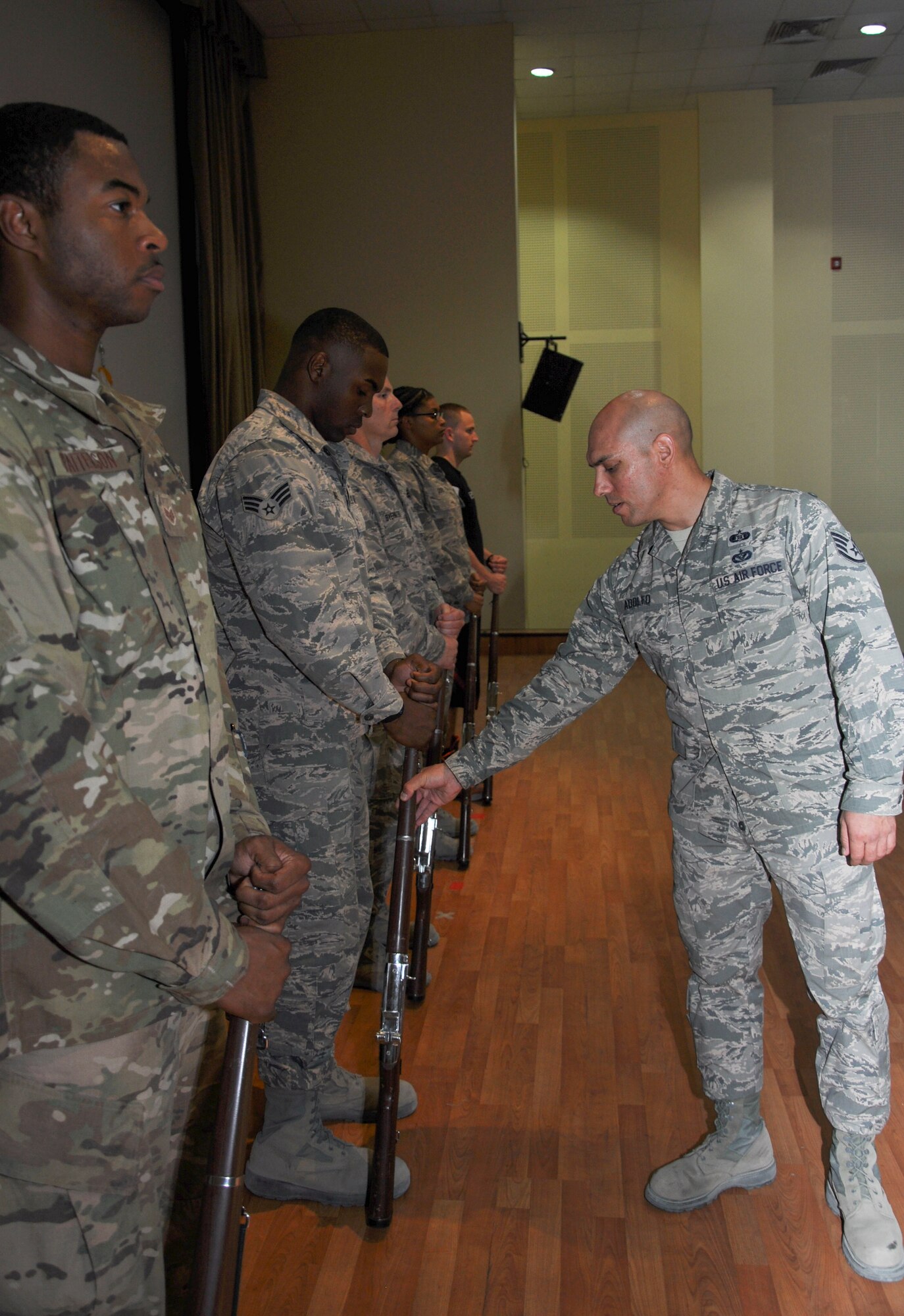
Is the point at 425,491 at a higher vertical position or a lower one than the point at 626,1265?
higher

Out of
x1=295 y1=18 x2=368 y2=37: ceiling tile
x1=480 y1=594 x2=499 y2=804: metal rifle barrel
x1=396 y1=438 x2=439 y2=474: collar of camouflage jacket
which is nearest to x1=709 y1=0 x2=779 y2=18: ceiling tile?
x1=295 y1=18 x2=368 y2=37: ceiling tile

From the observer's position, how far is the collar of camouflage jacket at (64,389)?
3.89 feet

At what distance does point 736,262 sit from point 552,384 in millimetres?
1790

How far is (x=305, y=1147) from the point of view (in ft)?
7.26

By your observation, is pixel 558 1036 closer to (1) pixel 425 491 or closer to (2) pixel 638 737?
(1) pixel 425 491

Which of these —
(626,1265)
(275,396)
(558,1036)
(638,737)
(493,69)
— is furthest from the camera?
(493,69)

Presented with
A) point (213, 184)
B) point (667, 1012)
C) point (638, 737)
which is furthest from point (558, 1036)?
point (213, 184)

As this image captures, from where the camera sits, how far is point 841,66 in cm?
816

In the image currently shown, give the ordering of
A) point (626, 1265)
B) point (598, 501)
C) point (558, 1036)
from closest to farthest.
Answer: point (626, 1265), point (558, 1036), point (598, 501)

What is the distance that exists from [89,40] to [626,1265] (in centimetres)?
513

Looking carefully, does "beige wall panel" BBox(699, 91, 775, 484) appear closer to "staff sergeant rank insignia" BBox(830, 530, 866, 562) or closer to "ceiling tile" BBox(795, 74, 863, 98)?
"ceiling tile" BBox(795, 74, 863, 98)

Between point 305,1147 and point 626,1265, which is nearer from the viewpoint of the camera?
point 626,1265

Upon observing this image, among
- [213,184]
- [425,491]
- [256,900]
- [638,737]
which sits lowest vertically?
[638,737]

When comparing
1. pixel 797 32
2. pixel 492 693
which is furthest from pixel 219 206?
pixel 797 32
